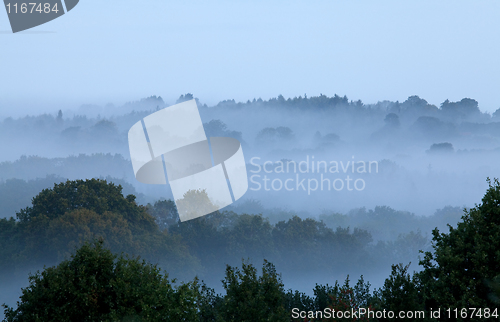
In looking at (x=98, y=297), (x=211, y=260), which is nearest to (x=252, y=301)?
(x=98, y=297)

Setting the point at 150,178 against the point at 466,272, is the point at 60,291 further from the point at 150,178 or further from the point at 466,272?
the point at 150,178

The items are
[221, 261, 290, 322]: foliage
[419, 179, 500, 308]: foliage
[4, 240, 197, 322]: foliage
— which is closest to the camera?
[4, 240, 197, 322]: foliage

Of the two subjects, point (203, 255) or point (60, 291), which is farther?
point (203, 255)

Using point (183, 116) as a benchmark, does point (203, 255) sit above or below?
below

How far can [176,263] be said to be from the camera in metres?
69.9

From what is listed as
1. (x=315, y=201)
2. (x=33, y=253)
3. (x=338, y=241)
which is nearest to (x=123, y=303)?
(x=33, y=253)

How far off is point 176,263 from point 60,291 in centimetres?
→ 5460

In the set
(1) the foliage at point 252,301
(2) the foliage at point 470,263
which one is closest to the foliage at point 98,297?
(1) the foliage at point 252,301

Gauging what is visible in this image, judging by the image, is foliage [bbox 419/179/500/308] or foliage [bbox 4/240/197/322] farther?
foliage [bbox 419/179/500/308]

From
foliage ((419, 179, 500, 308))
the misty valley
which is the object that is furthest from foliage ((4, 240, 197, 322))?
foliage ((419, 179, 500, 308))

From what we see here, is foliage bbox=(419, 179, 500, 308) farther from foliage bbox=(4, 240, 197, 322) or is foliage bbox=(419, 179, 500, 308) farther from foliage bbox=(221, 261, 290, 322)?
foliage bbox=(4, 240, 197, 322)

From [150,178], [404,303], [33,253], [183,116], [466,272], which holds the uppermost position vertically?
[183,116]

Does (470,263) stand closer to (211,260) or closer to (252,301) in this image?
(252,301)

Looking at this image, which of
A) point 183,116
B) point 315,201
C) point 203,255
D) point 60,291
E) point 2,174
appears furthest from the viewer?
point 315,201
